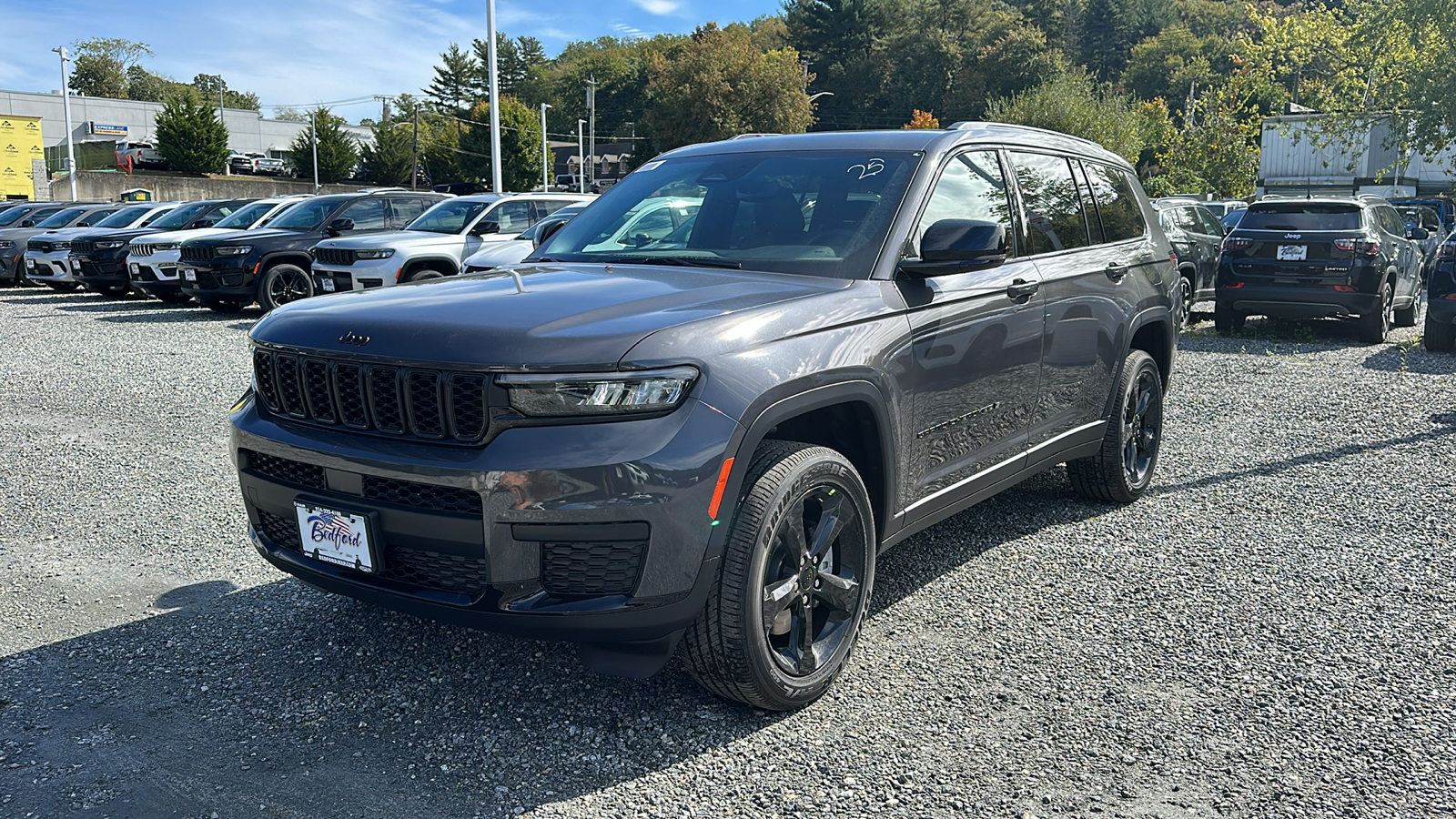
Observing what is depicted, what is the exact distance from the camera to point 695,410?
2990 millimetres

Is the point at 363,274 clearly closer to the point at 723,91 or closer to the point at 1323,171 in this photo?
the point at 1323,171

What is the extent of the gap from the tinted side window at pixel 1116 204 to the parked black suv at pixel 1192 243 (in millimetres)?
8809

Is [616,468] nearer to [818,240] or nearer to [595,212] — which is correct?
[818,240]

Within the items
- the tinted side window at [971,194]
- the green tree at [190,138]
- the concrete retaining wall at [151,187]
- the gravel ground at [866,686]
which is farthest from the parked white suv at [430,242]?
the green tree at [190,138]

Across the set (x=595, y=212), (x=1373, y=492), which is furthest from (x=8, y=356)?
(x=1373, y=492)

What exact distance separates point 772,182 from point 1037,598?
6.59 feet

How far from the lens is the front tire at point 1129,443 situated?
222 inches

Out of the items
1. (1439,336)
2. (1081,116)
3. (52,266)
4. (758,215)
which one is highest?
(1081,116)

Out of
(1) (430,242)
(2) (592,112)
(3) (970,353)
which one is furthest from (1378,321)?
(2) (592,112)

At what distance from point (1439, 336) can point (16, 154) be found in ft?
164

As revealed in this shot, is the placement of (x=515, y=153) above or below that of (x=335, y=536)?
above

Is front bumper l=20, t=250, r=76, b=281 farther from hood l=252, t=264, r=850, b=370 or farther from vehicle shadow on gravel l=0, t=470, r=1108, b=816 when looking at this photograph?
hood l=252, t=264, r=850, b=370

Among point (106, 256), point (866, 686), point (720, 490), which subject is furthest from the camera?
point (106, 256)

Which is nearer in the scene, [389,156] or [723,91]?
[723,91]
